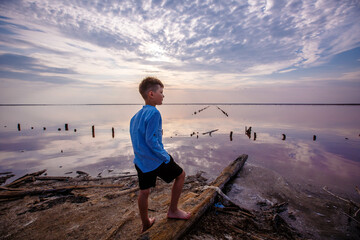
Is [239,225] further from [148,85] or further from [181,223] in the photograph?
[148,85]

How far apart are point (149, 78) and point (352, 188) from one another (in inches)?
343

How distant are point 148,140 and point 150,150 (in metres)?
0.24

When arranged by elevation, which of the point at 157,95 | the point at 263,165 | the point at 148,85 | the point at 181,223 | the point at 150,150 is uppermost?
the point at 148,85

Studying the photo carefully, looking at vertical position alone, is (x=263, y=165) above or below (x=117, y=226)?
below

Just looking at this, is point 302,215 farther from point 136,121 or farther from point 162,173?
point 136,121

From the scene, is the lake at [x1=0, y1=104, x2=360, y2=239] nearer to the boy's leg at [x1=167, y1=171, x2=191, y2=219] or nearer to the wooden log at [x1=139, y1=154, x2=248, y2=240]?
the wooden log at [x1=139, y1=154, x2=248, y2=240]

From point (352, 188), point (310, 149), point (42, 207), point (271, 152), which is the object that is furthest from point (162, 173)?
point (310, 149)

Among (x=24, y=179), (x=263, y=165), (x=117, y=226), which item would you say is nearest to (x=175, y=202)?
(x=117, y=226)

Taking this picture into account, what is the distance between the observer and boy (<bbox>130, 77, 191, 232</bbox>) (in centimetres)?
278

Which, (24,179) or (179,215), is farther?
(24,179)

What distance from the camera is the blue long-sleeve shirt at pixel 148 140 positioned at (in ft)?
9.03

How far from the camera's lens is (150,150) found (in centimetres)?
288

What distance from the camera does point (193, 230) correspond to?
10.3 ft

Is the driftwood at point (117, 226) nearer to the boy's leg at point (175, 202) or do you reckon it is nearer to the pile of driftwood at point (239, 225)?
the boy's leg at point (175, 202)
